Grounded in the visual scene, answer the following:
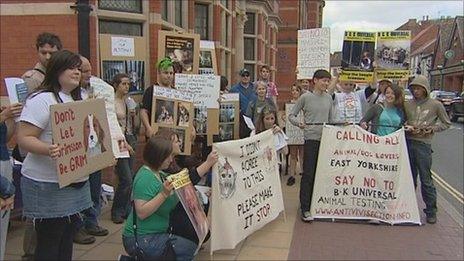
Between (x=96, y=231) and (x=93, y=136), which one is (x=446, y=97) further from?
(x=93, y=136)

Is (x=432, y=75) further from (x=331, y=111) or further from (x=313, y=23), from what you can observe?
(x=331, y=111)

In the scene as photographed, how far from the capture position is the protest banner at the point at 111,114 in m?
4.82

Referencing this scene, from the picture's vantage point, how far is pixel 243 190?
16.1 ft

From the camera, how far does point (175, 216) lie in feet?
11.8

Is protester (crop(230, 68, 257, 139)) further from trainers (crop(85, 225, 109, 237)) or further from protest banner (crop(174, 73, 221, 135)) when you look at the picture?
trainers (crop(85, 225, 109, 237))

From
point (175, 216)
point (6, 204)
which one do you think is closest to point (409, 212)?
point (175, 216)

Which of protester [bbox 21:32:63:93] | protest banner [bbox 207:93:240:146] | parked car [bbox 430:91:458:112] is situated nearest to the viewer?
protester [bbox 21:32:63:93]

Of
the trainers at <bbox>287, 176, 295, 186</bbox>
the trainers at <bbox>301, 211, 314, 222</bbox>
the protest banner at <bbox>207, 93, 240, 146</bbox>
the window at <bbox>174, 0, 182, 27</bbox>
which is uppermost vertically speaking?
the window at <bbox>174, 0, 182, 27</bbox>

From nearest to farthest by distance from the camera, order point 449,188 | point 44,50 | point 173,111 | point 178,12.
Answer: point 44,50 < point 173,111 < point 449,188 < point 178,12

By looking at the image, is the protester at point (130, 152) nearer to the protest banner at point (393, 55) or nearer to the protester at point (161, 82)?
the protester at point (161, 82)

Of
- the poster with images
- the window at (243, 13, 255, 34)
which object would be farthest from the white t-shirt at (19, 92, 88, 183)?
the window at (243, 13, 255, 34)

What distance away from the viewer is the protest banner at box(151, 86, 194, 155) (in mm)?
5199

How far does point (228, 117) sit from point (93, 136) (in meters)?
3.07

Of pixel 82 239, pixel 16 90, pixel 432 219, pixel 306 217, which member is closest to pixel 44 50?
pixel 16 90
